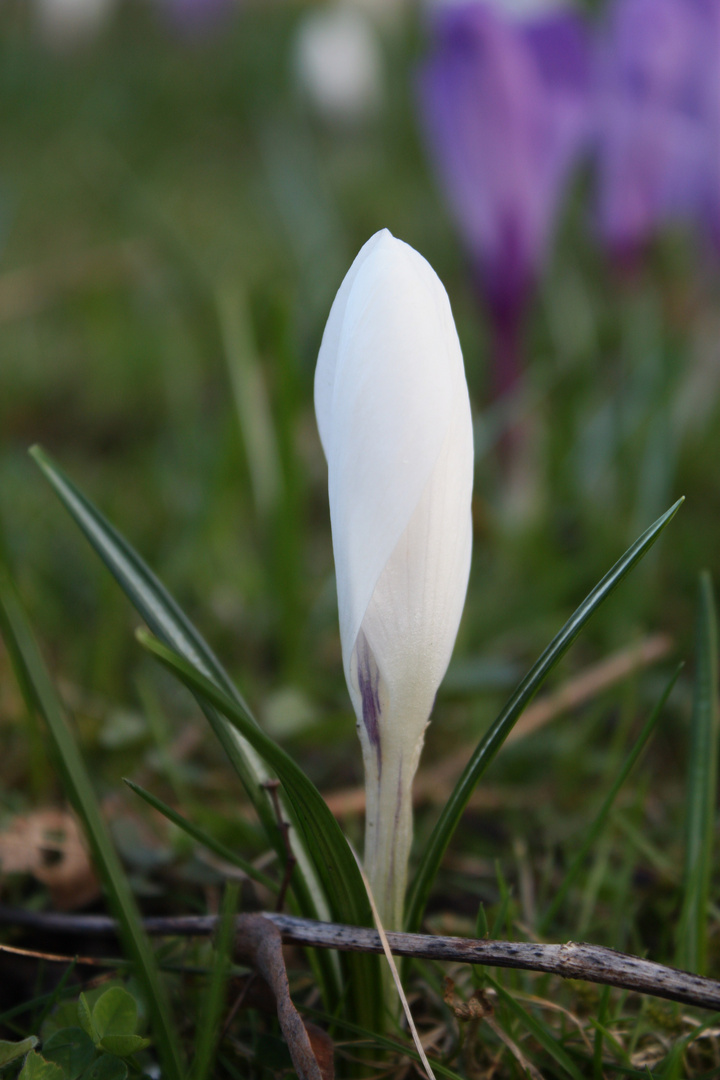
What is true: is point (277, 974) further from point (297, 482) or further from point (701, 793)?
point (297, 482)

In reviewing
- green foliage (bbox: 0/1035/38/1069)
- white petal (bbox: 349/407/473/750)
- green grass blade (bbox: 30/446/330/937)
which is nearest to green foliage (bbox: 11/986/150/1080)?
green foliage (bbox: 0/1035/38/1069)

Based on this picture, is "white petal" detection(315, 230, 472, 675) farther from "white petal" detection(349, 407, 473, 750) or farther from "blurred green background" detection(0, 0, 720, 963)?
"blurred green background" detection(0, 0, 720, 963)

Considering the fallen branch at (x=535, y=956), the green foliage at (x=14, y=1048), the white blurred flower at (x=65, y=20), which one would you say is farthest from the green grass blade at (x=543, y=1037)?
the white blurred flower at (x=65, y=20)

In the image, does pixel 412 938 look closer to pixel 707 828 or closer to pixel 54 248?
pixel 707 828

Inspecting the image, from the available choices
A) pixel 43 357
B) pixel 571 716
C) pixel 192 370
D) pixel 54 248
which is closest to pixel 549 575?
pixel 571 716

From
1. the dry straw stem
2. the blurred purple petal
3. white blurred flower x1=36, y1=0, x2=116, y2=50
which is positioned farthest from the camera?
white blurred flower x1=36, y1=0, x2=116, y2=50

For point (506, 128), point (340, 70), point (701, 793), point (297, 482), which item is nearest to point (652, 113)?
point (506, 128)
